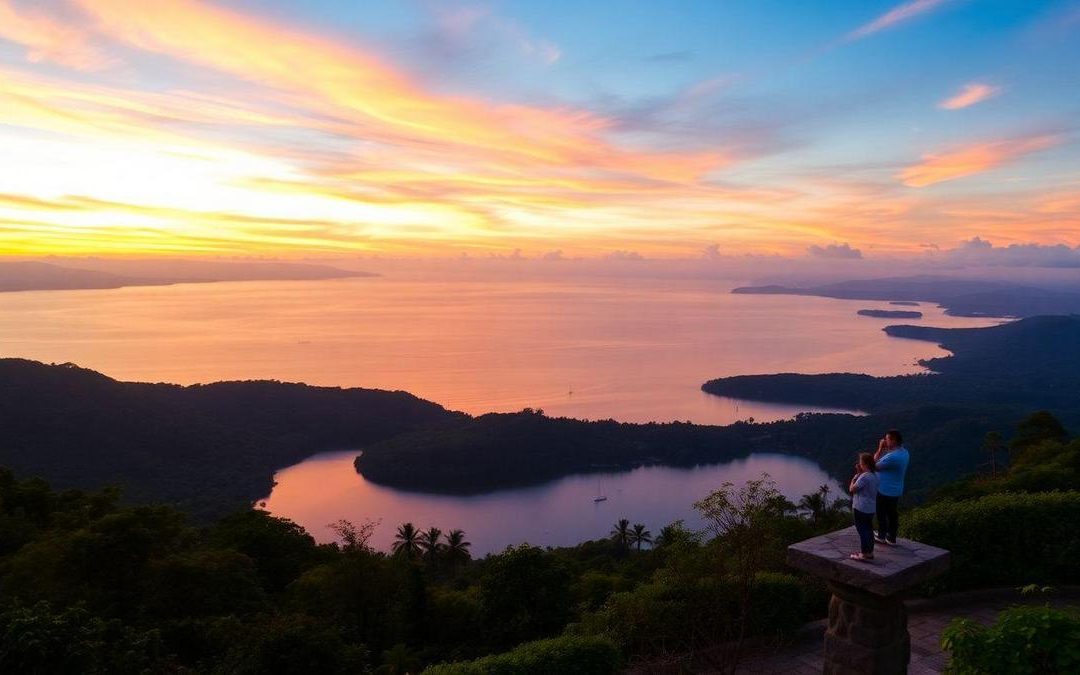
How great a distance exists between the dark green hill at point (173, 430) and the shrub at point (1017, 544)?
203ft

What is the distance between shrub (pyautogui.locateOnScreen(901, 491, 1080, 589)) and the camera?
8586 millimetres

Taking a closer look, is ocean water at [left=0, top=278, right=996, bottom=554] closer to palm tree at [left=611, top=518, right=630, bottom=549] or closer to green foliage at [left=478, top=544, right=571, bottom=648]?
palm tree at [left=611, top=518, right=630, bottom=549]

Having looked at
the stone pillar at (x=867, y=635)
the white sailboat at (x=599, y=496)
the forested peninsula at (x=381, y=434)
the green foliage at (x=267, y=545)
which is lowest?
the white sailboat at (x=599, y=496)

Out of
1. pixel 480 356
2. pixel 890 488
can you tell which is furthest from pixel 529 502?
pixel 480 356

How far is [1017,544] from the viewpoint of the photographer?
28.5 ft

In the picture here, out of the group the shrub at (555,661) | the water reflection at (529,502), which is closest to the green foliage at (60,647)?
the shrub at (555,661)

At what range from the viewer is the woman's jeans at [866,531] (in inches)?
175

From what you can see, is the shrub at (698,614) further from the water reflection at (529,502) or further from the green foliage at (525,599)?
the water reflection at (529,502)

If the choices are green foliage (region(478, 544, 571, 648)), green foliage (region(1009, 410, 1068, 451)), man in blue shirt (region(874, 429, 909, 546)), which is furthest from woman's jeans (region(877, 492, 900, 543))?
green foliage (region(1009, 410, 1068, 451))

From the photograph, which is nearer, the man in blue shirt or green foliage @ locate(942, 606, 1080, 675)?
green foliage @ locate(942, 606, 1080, 675)

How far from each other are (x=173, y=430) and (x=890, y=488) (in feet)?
270

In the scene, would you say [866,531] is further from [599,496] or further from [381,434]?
[381,434]

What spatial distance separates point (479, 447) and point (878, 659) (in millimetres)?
79087

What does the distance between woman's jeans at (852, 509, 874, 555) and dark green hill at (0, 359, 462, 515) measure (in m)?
62.8
